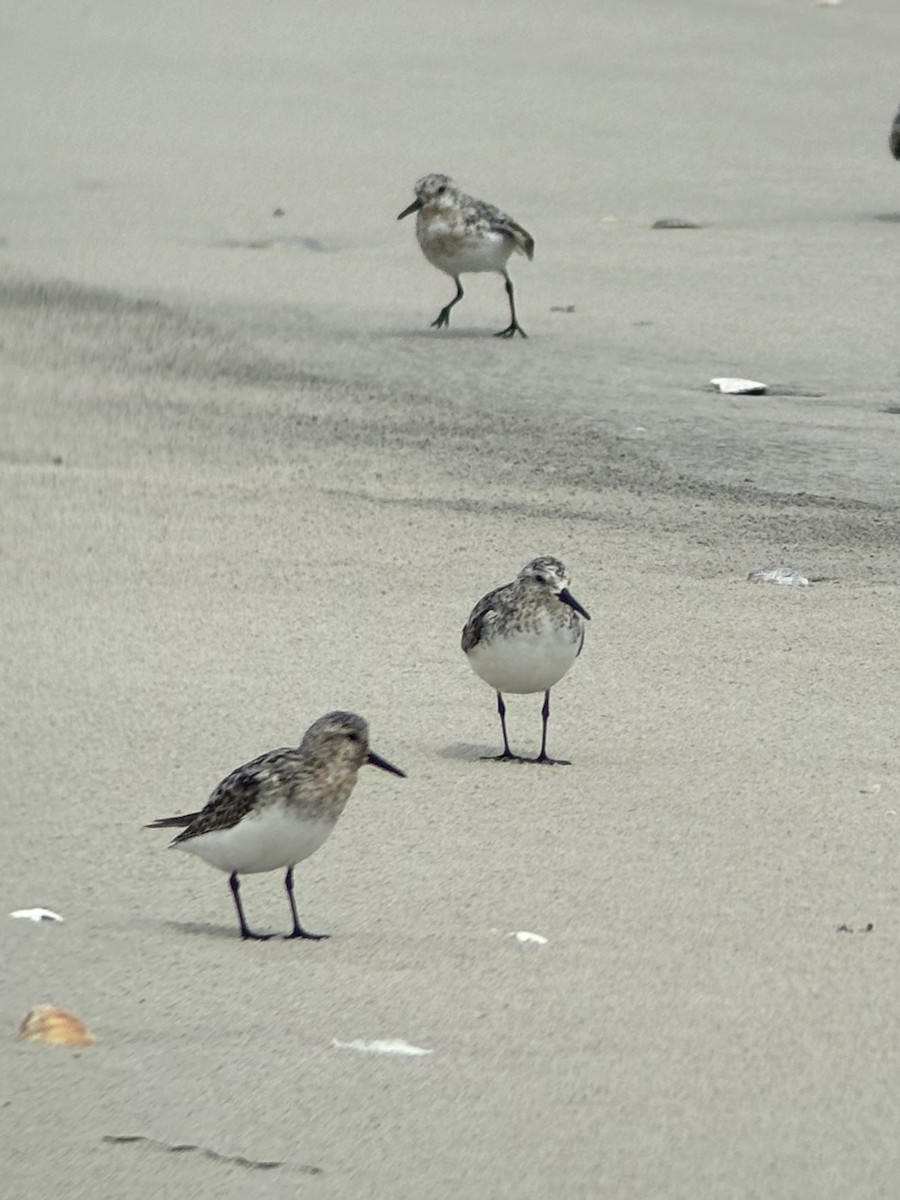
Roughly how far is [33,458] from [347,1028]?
5.24 meters

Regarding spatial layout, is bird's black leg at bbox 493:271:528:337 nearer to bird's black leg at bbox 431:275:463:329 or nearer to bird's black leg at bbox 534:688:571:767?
bird's black leg at bbox 431:275:463:329

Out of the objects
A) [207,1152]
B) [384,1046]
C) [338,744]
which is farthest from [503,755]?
[207,1152]

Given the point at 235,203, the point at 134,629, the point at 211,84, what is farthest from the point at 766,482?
the point at 211,84

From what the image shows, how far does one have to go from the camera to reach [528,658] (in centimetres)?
608

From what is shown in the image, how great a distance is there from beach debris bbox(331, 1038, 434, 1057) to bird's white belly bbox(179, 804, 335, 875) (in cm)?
57

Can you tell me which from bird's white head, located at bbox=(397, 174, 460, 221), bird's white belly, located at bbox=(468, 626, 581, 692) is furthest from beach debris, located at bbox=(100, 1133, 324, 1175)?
bird's white head, located at bbox=(397, 174, 460, 221)

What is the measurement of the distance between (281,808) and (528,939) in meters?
0.57

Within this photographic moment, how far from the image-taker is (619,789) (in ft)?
19.4

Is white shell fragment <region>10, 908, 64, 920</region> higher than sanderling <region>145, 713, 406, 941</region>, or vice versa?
sanderling <region>145, 713, 406, 941</region>

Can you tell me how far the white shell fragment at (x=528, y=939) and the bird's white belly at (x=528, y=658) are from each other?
51.6 inches

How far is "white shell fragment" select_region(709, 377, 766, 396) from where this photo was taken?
33.3 ft

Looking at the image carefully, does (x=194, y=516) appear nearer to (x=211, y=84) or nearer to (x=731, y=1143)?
(x=731, y=1143)

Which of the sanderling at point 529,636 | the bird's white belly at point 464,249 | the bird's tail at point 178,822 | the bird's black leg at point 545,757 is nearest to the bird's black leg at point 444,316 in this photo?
the bird's white belly at point 464,249

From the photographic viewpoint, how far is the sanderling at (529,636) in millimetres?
6082
